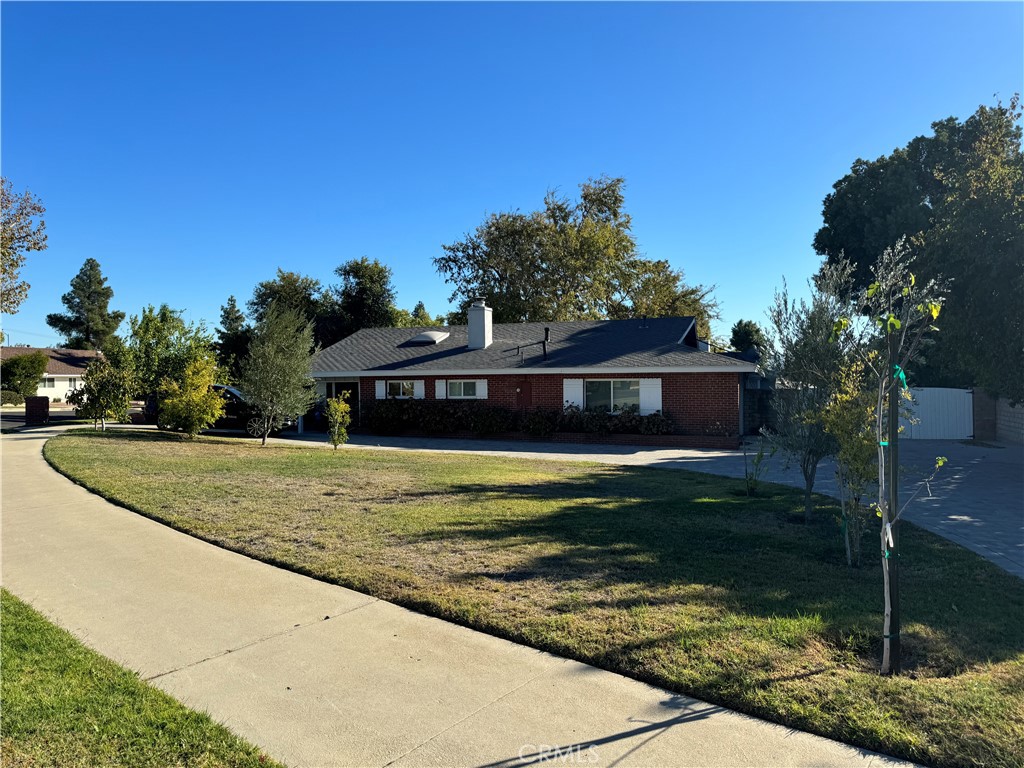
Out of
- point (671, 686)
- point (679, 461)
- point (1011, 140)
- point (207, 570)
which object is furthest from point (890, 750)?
point (1011, 140)

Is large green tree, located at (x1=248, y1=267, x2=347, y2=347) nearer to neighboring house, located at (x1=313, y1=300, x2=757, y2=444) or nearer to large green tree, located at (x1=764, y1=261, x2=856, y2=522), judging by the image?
neighboring house, located at (x1=313, y1=300, x2=757, y2=444)

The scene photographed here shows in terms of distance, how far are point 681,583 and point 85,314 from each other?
7636 centimetres

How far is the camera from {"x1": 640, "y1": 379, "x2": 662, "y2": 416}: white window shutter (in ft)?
68.7

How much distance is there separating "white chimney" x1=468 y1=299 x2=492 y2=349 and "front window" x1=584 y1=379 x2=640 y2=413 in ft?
19.0

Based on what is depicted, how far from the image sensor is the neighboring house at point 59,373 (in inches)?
2083

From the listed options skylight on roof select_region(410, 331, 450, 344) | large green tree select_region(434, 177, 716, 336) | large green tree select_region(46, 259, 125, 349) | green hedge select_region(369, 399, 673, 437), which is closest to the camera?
green hedge select_region(369, 399, 673, 437)

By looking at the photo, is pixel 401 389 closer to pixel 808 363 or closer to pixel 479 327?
pixel 479 327

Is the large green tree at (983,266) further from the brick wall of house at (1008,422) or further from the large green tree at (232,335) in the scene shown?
the large green tree at (232,335)

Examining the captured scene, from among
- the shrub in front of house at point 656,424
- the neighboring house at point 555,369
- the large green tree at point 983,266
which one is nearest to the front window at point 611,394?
the neighboring house at point 555,369

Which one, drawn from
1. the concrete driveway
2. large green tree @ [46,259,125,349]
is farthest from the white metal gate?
large green tree @ [46,259,125,349]

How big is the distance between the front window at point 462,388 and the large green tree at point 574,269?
16.9 m

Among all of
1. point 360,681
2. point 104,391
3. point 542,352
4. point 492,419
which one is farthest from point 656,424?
point 360,681

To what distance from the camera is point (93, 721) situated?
124 inches

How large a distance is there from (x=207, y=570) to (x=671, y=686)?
4427mm
